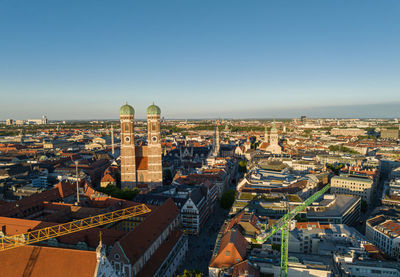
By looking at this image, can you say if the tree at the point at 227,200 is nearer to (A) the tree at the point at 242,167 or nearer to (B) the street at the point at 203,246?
(B) the street at the point at 203,246

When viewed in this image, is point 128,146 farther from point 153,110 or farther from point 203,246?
point 203,246

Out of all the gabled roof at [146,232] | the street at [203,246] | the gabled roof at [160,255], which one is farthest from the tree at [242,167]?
the gabled roof at [160,255]

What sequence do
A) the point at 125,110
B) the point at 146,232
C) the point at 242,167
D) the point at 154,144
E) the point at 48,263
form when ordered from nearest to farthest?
the point at 48,263, the point at 146,232, the point at 125,110, the point at 154,144, the point at 242,167

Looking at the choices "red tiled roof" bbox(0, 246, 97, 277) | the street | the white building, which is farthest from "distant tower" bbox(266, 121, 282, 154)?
"red tiled roof" bbox(0, 246, 97, 277)

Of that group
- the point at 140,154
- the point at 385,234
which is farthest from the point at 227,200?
the point at 385,234

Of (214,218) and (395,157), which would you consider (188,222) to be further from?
(395,157)

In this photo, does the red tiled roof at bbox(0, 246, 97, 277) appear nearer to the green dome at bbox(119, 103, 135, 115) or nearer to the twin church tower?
the twin church tower

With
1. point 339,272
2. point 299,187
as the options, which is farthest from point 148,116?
point 339,272
